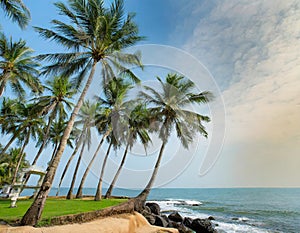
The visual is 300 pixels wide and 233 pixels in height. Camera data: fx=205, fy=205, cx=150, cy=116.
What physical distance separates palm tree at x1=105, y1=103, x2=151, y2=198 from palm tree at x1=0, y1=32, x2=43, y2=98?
29.0 feet

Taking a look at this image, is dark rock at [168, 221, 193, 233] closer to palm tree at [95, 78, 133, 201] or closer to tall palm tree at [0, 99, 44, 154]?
palm tree at [95, 78, 133, 201]

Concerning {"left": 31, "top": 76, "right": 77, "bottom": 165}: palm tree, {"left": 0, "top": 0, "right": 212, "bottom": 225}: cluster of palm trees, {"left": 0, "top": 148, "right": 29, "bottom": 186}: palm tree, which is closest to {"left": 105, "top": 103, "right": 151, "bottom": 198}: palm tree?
{"left": 0, "top": 0, "right": 212, "bottom": 225}: cluster of palm trees

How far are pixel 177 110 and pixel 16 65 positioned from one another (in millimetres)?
12405

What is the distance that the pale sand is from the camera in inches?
251

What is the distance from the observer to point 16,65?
15.2m

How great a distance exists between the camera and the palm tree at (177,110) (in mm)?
15398

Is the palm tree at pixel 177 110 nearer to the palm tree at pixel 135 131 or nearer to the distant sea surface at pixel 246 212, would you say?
the palm tree at pixel 135 131

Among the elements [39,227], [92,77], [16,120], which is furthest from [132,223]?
[16,120]

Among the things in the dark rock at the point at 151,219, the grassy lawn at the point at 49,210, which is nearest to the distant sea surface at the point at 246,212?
the dark rock at the point at 151,219

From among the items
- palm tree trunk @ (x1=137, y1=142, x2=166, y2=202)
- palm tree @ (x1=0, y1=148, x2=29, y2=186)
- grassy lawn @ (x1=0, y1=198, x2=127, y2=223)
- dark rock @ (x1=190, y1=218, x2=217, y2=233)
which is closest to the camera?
grassy lawn @ (x1=0, y1=198, x2=127, y2=223)

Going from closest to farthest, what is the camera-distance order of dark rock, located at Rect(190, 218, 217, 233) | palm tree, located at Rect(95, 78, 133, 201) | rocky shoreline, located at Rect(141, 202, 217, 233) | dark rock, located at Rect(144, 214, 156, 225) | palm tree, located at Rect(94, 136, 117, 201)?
dark rock, located at Rect(144, 214, 156, 225)
rocky shoreline, located at Rect(141, 202, 217, 233)
dark rock, located at Rect(190, 218, 217, 233)
palm tree, located at Rect(94, 136, 117, 201)
palm tree, located at Rect(95, 78, 133, 201)

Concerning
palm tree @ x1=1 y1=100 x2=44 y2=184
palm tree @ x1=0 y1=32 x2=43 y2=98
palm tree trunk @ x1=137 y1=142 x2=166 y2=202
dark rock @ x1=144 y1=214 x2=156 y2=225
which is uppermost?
palm tree @ x1=0 y1=32 x2=43 y2=98

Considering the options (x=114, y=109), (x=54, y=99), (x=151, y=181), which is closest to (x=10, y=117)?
(x=54, y=99)

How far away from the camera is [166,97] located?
619 inches
